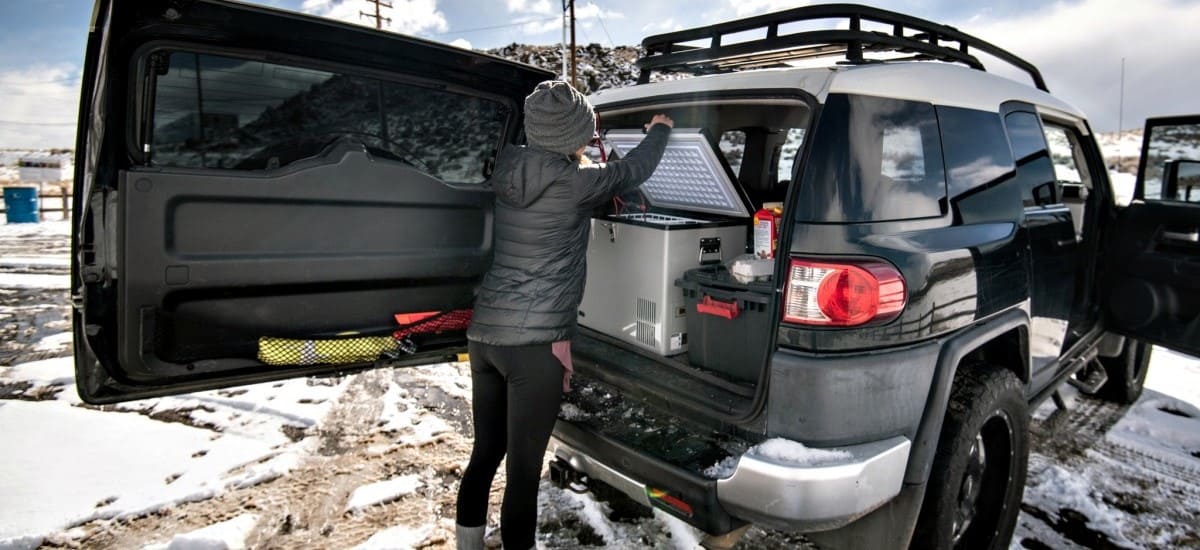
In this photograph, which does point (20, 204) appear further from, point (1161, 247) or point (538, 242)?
point (1161, 247)

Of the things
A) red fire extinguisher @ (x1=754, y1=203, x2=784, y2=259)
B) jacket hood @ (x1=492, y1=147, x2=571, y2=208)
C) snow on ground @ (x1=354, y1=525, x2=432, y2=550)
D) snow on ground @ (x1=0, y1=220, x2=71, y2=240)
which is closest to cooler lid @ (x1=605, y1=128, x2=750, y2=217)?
red fire extinguisher @ (x1=754, y1=203, x2=784, y2=259)

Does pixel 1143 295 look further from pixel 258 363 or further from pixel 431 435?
pixel 258 363

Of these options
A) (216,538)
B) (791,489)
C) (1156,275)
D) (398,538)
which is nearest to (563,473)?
(398,538)

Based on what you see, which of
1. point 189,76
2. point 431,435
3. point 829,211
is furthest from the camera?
point 431,435

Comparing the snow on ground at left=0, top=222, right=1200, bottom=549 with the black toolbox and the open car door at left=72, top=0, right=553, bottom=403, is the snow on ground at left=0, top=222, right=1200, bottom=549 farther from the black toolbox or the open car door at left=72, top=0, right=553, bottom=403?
the open car door at left=72, top=0, right=553, bottom=403

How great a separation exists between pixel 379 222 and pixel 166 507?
73.2 inches

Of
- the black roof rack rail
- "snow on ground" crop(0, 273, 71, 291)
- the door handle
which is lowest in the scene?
"snow on ground" crop(0, 273, 71, 291)

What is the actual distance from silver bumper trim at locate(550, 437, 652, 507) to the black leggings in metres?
0.21

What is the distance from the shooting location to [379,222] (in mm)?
2510

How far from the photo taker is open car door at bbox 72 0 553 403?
6.66 ft

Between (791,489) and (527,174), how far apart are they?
1.35 metres

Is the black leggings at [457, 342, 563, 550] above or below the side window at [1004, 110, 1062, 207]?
below

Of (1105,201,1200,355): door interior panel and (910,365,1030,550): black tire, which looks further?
(1105,201,1200,355): door interior panel

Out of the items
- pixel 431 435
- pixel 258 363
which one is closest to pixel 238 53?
pixel 258 363
